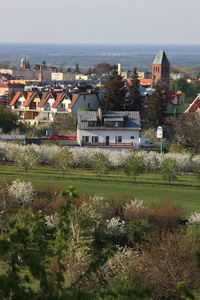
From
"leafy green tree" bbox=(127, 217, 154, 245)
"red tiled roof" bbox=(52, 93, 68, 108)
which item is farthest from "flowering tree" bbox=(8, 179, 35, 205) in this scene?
"red tiled roof" bbox=(52, 93, 68, 108)

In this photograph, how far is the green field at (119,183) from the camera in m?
28.5

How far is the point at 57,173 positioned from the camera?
3512cm

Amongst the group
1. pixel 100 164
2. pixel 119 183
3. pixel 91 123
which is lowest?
pixel 119 183

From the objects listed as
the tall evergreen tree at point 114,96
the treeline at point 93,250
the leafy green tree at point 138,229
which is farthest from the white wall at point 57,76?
the leafy green tree at point 138,229

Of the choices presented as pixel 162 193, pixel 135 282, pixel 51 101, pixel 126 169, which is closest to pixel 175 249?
pixel 135 282

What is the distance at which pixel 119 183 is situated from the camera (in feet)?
106

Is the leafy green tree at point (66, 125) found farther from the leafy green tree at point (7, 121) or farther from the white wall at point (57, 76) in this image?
the white wall at point (57, 76)

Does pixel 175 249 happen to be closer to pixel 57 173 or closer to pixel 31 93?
pixel 57 173

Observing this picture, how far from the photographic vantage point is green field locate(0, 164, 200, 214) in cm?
2848

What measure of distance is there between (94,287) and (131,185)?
16.5 metres

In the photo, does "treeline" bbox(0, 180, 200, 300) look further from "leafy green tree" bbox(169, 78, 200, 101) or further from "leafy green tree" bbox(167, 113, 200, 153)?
"leafy green tree" bbox(169, 78, 200, 101)

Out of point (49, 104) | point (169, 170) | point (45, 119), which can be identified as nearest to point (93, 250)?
point (169, 170)

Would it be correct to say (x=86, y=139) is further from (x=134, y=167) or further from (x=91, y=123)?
(x=134, y=167)

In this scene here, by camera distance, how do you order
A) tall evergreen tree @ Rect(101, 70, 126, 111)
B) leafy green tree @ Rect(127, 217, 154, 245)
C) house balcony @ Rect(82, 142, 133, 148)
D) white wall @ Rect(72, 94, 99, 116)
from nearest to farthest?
leafy green tree @ Rect(127, 217, 154, 245) → house balcony @ Rect(82, 142, 133, 148) → tall evergreen tree @ Rect(101, 70, 126, 111) → white wall @ Rect(72, 94, 99, 116)
